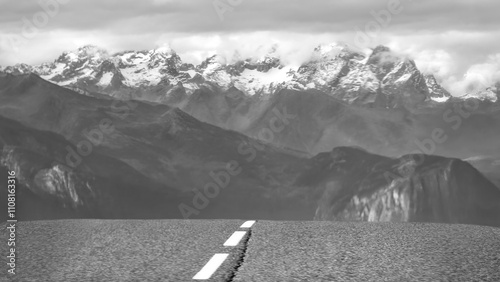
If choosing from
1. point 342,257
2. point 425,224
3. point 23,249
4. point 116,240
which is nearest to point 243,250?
point 342,257

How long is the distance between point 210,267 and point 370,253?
3765 mm

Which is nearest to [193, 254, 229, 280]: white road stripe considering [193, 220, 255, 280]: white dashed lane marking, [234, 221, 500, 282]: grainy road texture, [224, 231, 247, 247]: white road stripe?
[193, 220, 255, 280]: white dashed lane marking

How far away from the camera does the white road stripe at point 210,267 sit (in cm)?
1335

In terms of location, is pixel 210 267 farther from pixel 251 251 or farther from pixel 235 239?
pixel 235 239

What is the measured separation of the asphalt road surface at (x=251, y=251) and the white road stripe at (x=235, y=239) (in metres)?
0.02

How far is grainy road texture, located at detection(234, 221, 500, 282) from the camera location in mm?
13688

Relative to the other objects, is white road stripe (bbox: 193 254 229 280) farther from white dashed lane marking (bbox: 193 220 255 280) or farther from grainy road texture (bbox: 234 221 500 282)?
grainy road texture (bbox: 234 221 500 282)

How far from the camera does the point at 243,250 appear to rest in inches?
→ 653

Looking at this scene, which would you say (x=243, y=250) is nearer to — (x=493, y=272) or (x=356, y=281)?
(x=356, y=281)

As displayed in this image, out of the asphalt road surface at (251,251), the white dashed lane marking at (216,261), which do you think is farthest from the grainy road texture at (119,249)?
the white dashed lane marking at (216,261)

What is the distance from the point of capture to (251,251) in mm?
16422

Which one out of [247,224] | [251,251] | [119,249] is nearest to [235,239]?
[251,251]

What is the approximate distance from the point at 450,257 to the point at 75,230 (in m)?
9.50

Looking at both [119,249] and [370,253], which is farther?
[119,249]
